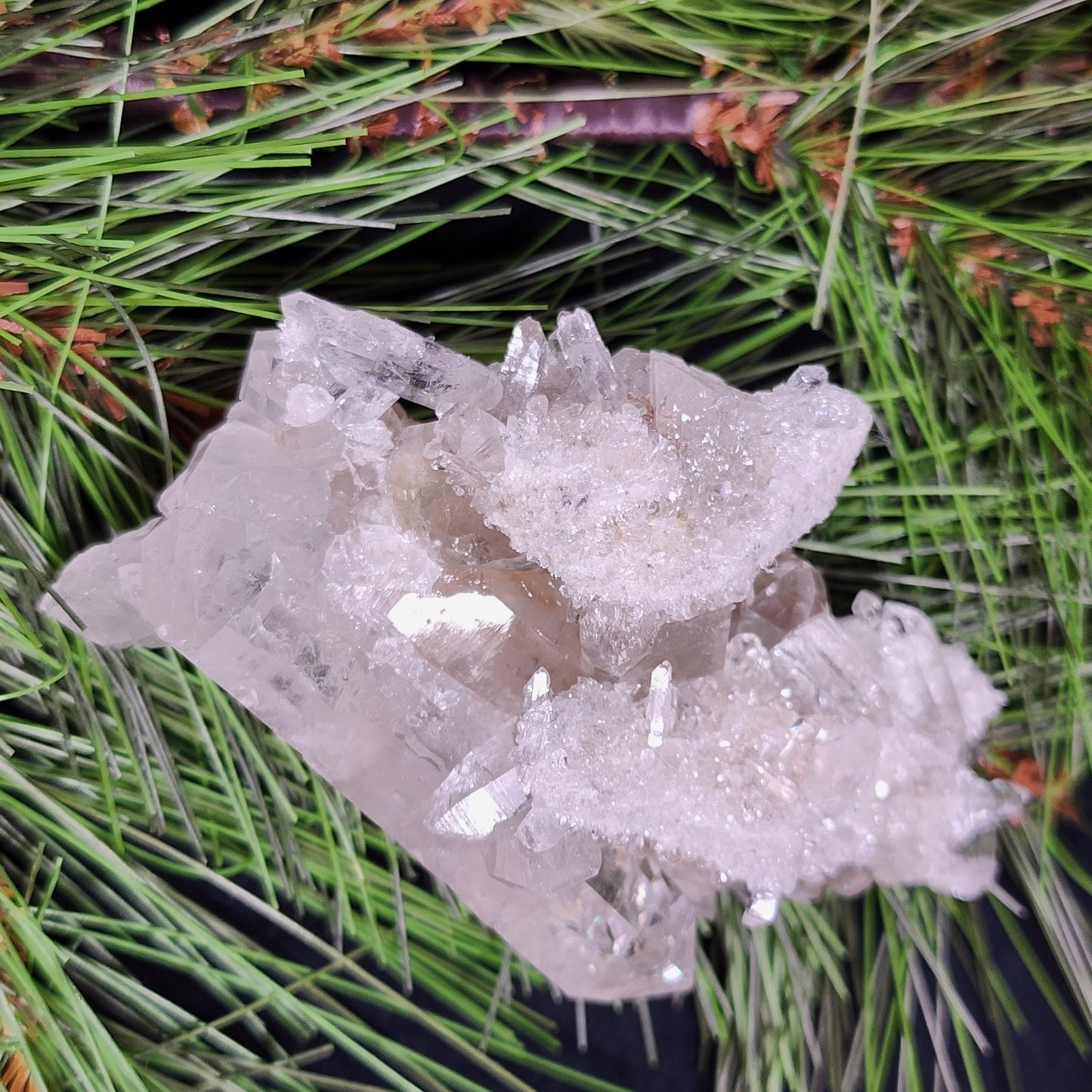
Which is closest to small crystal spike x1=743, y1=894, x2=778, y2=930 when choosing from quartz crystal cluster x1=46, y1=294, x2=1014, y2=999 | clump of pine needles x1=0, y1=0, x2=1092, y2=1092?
quartz crystal cluster x1=46, y1=294, x2=1014, y2=999

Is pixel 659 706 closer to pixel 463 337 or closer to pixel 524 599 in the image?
pixel 524 599

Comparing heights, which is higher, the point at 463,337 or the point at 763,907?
the point at 463,337

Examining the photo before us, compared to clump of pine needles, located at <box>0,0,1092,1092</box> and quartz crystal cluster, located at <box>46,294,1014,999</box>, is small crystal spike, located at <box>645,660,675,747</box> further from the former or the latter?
clump of pine needles, located at <box>0,0,1092,1092</box>

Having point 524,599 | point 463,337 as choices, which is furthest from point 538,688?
point 463,337

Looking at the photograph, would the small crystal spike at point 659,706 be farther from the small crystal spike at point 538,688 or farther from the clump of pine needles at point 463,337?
the clump of pine needles at point 463,337

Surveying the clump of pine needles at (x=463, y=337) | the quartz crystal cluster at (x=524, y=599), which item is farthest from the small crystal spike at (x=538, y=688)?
the clump of pine needles at (x=463, y=337)

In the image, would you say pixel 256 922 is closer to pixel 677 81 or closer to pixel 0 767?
pixel 0 767

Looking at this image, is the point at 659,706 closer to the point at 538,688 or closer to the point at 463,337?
the point at 538,688
